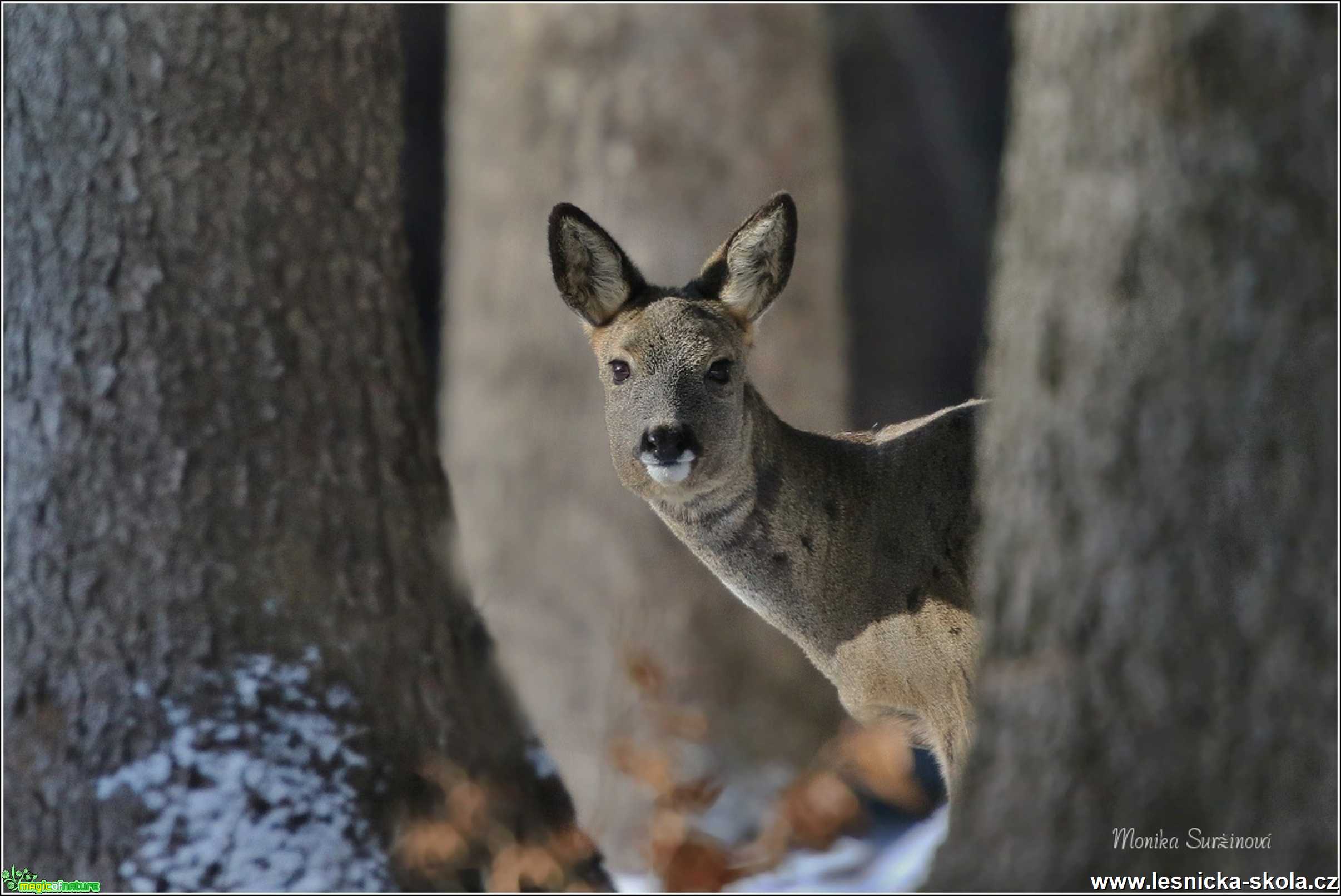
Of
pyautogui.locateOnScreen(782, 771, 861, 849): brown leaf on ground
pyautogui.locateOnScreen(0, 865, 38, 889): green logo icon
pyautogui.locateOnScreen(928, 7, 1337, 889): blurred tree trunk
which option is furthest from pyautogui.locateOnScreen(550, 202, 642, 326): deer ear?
pyautogui.locateOnScreen(0, 865, 38, 889): green logo icon

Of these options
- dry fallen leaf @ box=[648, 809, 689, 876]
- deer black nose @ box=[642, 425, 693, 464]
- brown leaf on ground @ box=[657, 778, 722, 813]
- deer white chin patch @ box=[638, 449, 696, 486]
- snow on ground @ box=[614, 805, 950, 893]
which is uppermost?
deer black nose @ box=[642, 425, 693, 464]

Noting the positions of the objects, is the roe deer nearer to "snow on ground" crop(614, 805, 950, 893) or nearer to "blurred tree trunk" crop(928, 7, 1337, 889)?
"snow on ground" crop(614, 805, 950, 893)

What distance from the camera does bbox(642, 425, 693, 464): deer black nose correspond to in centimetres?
393

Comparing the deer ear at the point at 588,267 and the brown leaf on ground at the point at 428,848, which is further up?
the deer ear at the point at 588,267

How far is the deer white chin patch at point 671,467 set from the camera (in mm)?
3947

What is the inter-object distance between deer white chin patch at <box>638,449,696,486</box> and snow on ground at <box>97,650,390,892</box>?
149 cm

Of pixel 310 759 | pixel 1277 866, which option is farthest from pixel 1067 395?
pixel 310 759

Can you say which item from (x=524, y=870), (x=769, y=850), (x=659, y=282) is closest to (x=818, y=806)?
(x=769, y=850)

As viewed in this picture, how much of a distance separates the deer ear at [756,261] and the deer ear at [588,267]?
0.21 meters

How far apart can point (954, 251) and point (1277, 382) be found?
7750 mm

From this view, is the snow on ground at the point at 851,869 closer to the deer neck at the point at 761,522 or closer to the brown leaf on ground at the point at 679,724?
the brown leaf on ground at the point at 679,724

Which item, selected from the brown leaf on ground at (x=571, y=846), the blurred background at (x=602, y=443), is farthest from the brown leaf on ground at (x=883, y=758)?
the brown leaf on ground at (x=571, y=846)

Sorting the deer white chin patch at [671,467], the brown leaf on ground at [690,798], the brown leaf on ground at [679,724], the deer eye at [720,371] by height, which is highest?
the deer eye at [720,371]

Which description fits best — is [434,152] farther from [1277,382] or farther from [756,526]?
[1277,382]
